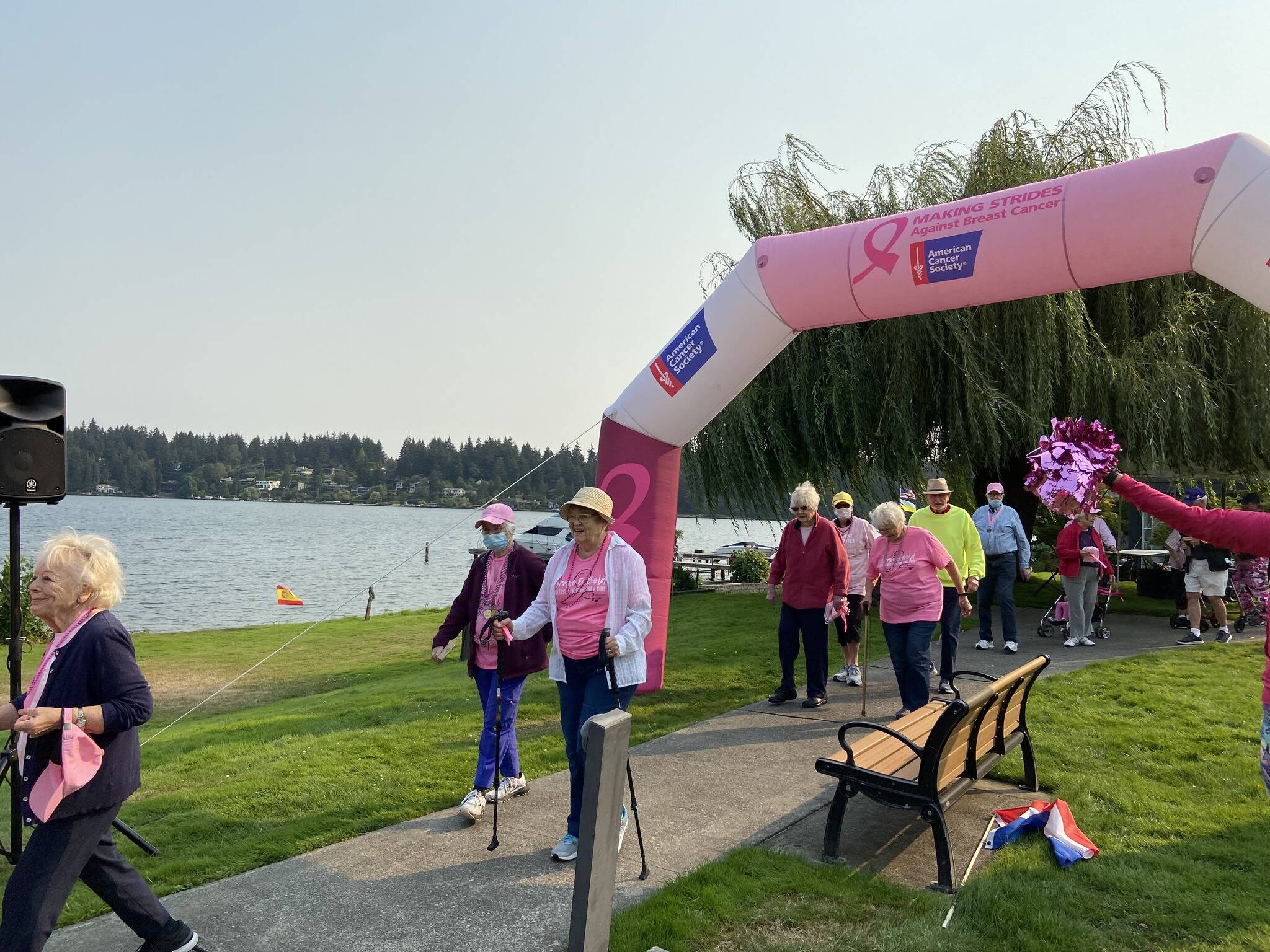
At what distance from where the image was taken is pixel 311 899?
4461 mm

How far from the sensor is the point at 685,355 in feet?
22.4

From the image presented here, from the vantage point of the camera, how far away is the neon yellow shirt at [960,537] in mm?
8695

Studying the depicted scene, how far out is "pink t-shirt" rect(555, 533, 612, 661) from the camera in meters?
4.96

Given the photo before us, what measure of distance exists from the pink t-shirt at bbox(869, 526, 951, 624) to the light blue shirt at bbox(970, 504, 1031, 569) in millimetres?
4095

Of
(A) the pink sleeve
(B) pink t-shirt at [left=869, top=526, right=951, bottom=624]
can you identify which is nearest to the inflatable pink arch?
(B) pink t-shirt at [left=869, top=526, right=951, bottom=624]

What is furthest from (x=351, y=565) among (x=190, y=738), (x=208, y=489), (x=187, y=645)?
(x=208, y=489)

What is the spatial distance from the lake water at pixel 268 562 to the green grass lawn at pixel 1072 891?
298cm

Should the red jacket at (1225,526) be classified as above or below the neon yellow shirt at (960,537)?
above

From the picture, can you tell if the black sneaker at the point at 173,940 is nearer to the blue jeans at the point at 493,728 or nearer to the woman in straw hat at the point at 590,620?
the woman in straw hat at the point at 590,620

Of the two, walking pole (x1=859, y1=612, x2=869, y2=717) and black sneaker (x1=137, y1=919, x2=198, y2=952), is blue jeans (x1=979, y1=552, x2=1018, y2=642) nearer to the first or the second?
walking pole (x1=859, y1=612, x2=869, y2=717)

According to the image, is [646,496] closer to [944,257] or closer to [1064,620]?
[944,257]

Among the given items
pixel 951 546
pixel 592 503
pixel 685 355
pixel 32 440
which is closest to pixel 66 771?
pixel 592 503

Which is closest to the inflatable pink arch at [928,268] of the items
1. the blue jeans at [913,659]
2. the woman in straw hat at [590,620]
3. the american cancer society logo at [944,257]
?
the american cancer society logo at [944,257]

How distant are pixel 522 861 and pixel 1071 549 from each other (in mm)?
8826
